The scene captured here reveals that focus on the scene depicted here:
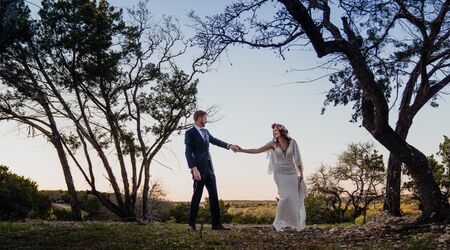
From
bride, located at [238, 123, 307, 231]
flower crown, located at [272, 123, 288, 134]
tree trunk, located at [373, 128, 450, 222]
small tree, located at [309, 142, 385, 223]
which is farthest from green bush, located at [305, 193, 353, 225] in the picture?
tree trunk, located at [373, 128, 450, 222]

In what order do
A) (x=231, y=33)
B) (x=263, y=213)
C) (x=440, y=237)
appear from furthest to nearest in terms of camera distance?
(x=263, y=213) → (x=231, y=33) → (x=440, y=237)

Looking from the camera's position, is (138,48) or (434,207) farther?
(138,48)

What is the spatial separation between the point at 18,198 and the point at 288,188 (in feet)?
47.4

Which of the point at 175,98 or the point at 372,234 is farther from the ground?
the point at 175,98

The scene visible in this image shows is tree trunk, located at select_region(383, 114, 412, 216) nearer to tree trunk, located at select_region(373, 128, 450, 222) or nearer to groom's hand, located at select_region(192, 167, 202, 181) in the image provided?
tree trunk, located at select_region(373, 128, 450, 222)

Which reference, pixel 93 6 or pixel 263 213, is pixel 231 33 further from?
pixel 263 213

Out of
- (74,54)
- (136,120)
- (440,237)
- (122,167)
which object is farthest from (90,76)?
(440,237)

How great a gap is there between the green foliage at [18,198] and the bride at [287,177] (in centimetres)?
1364

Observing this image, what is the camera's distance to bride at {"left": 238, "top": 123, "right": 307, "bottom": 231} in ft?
34.6

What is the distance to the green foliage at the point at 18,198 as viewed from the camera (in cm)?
2008

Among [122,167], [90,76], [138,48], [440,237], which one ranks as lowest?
[440,237]

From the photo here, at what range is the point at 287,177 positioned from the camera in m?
10.7

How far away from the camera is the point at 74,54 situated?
18.4 m

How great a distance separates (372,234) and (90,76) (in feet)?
43.7
